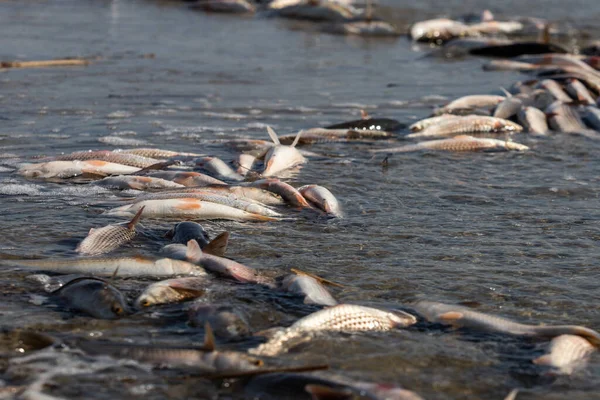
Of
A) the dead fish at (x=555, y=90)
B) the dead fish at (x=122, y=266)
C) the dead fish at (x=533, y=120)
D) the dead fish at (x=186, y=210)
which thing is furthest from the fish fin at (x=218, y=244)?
the dead fish at (x=555, y=90)

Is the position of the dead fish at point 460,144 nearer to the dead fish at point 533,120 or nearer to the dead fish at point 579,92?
the dead fish at point 533,120

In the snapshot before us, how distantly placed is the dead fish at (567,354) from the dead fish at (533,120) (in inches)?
236

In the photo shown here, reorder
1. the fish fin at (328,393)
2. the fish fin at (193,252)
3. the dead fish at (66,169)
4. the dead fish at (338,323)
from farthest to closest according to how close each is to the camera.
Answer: the dead fish at (66,169) < the fish fin at (193,252) < the dead fish at (338,323) < the fish fin at (328,393)

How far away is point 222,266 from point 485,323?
5.07 ft

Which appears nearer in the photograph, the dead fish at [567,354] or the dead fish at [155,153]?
the dead fish at [567,354]

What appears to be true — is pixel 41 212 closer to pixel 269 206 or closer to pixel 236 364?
pixel 269 206

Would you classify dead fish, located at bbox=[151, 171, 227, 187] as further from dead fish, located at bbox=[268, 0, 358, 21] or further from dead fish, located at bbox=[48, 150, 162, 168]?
dead fish, located at bbox=[268, 0, 358, 21]

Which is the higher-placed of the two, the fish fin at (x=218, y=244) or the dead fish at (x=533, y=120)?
the dead fish at (x=533, y=120)

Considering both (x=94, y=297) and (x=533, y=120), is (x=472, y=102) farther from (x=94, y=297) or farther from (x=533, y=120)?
(x=94, y=297)

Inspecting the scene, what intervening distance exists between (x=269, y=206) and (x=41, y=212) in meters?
1.68

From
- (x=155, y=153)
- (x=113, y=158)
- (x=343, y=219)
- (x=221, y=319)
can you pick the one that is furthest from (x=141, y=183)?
(x=221, y=319)

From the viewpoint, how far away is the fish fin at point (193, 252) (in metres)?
5.48

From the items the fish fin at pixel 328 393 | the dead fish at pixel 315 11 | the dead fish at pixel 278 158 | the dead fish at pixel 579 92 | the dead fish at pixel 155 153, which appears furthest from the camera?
the dead fish at pixel 315 11

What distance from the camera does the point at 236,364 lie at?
4.17 meters
